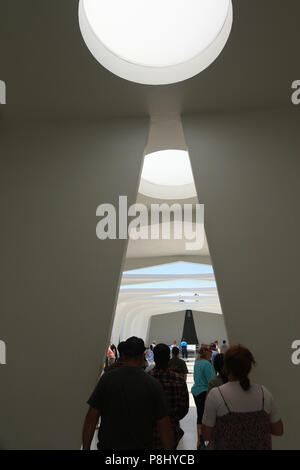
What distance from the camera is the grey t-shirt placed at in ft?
8.54

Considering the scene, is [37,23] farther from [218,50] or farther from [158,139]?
[158,139]

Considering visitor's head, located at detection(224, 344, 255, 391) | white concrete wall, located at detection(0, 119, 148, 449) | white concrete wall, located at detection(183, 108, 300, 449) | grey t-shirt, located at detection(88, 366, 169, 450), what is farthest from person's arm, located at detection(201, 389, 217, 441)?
white concrete wall, located at detection(0, 119, 148, 449)

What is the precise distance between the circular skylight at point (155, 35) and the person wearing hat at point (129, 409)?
3592 mm

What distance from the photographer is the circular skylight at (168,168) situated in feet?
29.1

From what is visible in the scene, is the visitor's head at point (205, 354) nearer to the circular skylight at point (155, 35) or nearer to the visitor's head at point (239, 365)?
Result: the visitor's head at point (239, 365)

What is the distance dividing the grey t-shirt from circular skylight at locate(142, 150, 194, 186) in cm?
645

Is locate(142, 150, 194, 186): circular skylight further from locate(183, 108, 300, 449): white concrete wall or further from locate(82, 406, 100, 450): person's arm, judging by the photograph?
locate(82, 406, 100, 450): person's arm

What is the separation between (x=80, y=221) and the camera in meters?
5.44

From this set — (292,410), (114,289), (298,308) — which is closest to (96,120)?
(114,289)

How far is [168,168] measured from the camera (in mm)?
9031

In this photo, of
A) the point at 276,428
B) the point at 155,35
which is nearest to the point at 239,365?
the point at 276,428

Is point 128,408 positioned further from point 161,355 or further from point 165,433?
point 161,355

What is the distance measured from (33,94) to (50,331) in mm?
3020

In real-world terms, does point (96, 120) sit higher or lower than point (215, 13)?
lower
